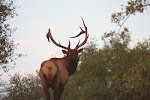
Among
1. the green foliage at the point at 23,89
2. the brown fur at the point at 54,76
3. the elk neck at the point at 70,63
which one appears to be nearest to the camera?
the brown fur at the point at 54,76

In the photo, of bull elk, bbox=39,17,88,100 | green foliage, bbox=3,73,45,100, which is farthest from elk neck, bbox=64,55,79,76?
green foliage, bbox=3,73,45,100

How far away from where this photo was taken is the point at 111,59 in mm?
14703

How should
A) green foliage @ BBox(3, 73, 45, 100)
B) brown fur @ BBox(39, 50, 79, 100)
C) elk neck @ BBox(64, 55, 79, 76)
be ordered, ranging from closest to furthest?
brown fur @ BBox(39, 50, 79, 100) < elk neck @ BBox(64, 55, 79, 76) < green foliage @ BBox(3, 73, 45, 100)

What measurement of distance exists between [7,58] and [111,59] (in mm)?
9207

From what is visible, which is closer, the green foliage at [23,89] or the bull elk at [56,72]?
the bull elk at [56,72]

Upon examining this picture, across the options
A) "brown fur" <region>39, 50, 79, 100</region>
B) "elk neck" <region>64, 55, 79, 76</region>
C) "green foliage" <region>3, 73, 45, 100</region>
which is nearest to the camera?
"brown fur" <region>39, 50, 79, 100</region>

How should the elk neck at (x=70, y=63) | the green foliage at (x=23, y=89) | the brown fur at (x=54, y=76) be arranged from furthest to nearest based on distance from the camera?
the green foliage at (x=23, y=89) < the elk neck at (x=70, y=63) < the brown fur at (x=54, y=76)

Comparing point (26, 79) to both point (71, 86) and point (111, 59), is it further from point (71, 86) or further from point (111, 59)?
point (111, 59)

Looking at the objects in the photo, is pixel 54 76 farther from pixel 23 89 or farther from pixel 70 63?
pixel 23 89

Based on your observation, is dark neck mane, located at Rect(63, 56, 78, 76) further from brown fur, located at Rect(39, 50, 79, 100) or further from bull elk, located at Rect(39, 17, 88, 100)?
brown fur, located at Rect(39, 50, 79, 100)

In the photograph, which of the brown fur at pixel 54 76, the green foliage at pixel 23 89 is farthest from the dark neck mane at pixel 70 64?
the green foliage at pixel 23 89

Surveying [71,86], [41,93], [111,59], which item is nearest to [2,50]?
[41,93]

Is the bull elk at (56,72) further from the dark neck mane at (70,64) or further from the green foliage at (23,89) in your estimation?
the green foliage at (23,89)

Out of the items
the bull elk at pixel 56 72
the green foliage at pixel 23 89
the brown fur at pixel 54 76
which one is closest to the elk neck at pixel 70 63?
the bull elk at pixel 56 72
